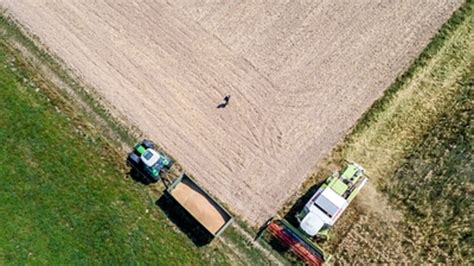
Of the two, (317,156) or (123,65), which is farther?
(123,65)

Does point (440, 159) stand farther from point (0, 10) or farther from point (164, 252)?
point (0, 10)

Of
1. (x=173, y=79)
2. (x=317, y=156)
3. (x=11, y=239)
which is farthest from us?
(x=173, y=79)

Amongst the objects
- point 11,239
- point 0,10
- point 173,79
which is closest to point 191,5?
point 173,79

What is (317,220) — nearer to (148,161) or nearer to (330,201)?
(330,201)

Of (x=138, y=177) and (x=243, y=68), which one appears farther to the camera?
(x=243, y=68)

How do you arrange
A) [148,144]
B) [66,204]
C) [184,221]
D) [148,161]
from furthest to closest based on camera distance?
[148,144], [148,161], [66,204], [184,221]

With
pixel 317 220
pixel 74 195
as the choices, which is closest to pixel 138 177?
pixel 74 195

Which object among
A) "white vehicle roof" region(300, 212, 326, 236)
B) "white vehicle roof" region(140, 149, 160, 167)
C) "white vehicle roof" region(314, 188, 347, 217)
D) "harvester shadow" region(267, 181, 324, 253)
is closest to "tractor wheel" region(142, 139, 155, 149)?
"white vehicle roof" region(140, 149, 160, 167)
